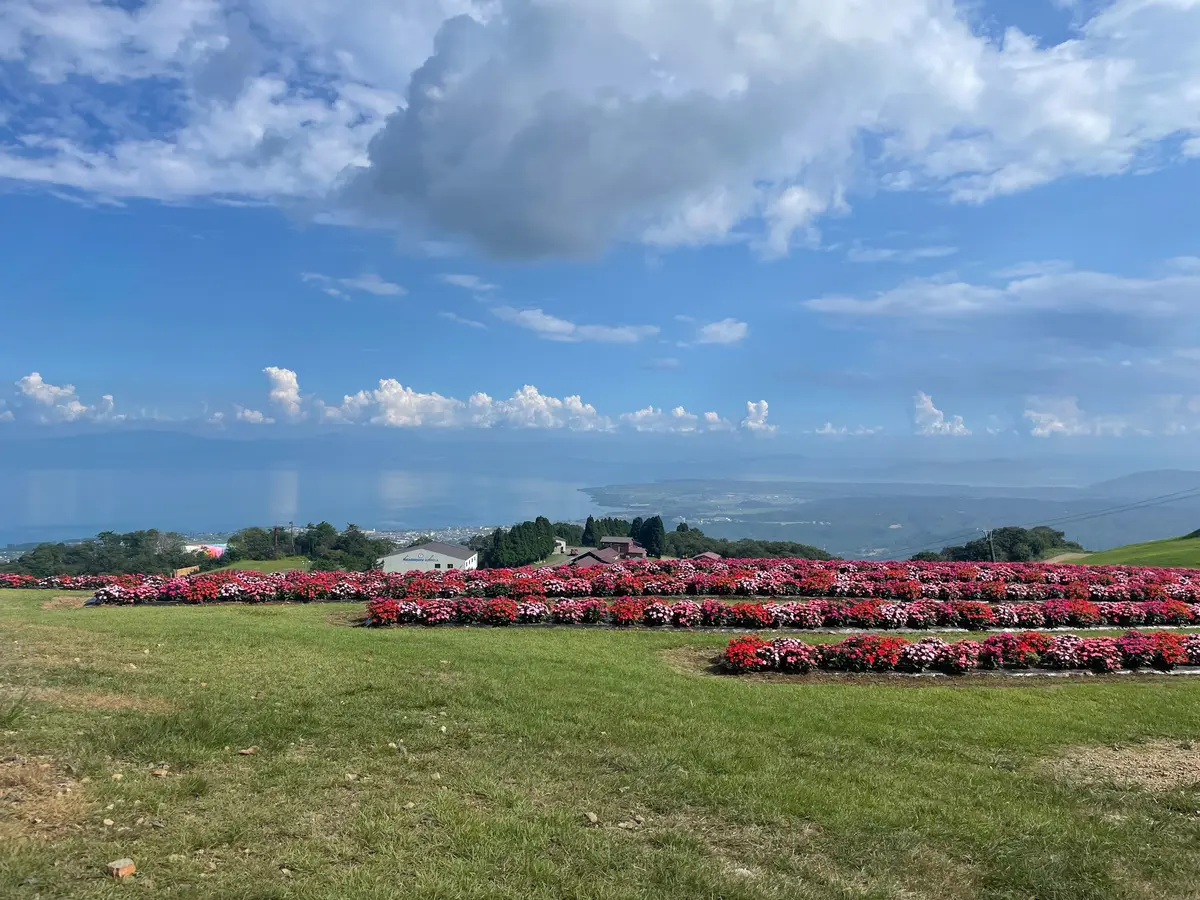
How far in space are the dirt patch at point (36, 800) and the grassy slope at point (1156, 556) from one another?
3614 centimetres

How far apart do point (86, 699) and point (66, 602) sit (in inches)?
472

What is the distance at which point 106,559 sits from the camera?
45688 millimetres

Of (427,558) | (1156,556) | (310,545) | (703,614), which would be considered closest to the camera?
(703,614)

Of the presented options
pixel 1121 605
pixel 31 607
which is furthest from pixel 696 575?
pixel 31 607

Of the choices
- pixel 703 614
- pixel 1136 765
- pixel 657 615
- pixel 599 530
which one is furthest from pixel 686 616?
pixel 599 530

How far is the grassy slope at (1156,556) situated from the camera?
99.3 ft

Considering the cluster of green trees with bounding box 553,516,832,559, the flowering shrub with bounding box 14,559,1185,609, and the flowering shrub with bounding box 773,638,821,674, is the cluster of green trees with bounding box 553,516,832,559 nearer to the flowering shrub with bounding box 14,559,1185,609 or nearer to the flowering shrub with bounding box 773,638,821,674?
the flowering shrub with bounding box 14,559,1185,609

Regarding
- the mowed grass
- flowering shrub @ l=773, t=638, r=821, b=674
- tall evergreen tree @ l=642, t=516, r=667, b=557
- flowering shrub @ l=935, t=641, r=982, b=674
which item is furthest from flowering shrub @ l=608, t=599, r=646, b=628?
tall evergreen tree @ l=642, t=516, r=667, b=557

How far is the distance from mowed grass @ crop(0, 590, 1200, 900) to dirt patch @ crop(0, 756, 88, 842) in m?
0.02

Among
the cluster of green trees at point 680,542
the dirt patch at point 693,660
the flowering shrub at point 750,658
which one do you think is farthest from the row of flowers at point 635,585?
the cluster of green trees at point 680,542

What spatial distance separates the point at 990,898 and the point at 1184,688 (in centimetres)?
874

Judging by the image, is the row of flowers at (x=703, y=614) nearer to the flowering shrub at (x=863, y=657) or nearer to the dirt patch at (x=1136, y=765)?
the flowering shrub at (x=863, y=657)

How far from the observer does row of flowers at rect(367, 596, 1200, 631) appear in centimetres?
1420

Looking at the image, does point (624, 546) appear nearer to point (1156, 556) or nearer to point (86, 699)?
point (1156, 556)
